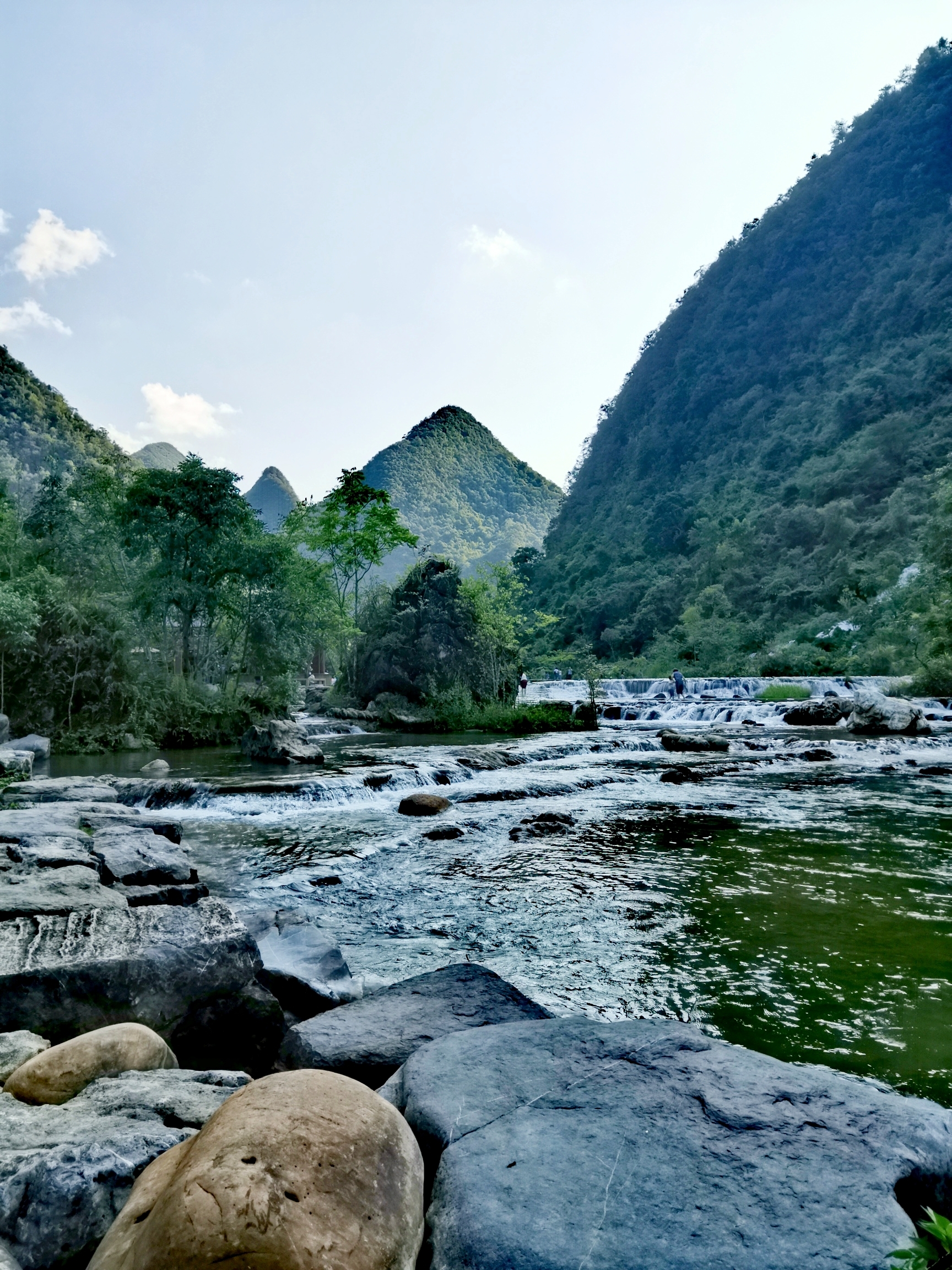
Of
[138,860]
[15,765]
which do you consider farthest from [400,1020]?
[15,765]

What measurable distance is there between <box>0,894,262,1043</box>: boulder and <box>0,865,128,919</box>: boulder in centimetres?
16

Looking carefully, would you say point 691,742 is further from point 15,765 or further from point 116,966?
point 116,966

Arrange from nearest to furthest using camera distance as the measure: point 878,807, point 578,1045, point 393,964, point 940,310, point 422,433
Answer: point 578,1045, point 393,964, point 878,807, point 940,310, point 422,433

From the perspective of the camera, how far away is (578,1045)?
260 centimetres

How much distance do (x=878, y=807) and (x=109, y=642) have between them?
1766cm

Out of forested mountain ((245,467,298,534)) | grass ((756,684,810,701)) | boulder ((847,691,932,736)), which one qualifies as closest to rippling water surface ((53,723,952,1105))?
boulder ((847,691,932,736))

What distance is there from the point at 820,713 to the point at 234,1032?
66.3ft

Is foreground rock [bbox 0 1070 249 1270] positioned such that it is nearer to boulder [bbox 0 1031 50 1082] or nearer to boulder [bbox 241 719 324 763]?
boulder [bbox 0 1031 50 1082]

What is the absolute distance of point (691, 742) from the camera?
15.7 metres

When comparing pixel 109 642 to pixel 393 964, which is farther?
pixel 109 642

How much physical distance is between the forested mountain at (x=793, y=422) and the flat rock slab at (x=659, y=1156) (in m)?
35.2

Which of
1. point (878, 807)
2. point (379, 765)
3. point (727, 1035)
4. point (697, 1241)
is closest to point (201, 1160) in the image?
point (697, 1241)

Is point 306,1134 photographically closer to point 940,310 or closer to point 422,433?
point 940,310

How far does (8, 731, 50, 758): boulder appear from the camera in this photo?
15.4 metres
